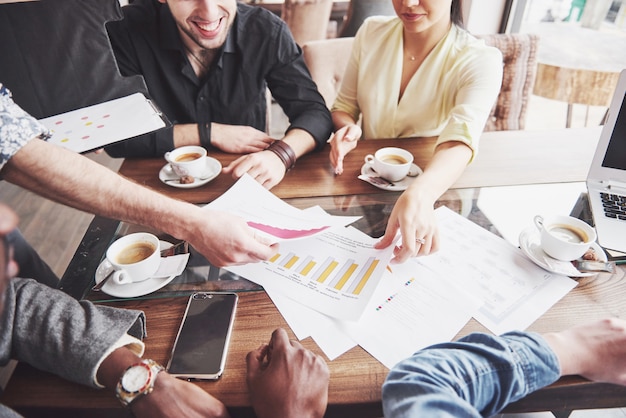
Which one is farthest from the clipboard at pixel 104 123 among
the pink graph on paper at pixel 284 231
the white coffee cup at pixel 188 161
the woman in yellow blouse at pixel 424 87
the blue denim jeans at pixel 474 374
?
the blue denim jeans at pixel 474 374

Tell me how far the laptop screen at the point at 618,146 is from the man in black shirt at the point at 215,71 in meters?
0.80

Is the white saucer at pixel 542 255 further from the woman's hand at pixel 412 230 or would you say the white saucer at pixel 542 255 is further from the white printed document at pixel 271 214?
the white printed document at pixel 271 214

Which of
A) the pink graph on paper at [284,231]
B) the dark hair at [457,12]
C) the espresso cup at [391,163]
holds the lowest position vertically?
the pink graph on paper at [284,231]

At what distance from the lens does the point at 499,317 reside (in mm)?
758

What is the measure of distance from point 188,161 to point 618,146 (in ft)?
3.73

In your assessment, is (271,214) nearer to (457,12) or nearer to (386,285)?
(386,285)

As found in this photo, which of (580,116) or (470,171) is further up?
(470,171)

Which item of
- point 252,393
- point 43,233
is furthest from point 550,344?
point 43,233

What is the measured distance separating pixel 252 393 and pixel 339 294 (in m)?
0.25

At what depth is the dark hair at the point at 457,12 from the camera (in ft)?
4.41

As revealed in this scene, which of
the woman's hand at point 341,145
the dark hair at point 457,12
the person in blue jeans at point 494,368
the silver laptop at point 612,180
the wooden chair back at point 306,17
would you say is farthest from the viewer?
the wooden chair back at point 306,17

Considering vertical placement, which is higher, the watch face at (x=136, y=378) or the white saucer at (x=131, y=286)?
the watch face at (x=136, y=378)

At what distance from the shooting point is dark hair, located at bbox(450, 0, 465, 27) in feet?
4.41

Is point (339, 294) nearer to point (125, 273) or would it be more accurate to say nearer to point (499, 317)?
point (499, 317)
